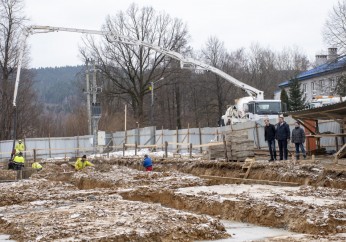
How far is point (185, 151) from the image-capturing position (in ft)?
116

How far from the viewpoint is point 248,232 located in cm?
1052

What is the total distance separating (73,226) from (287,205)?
15.8 ft

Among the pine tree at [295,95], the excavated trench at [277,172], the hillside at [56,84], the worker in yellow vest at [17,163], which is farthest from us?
the hillside at [56,84]

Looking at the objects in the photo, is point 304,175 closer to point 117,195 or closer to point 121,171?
point 117,195

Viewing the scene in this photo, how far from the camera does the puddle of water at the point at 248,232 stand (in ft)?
31.7

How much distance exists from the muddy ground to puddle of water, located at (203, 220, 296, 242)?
0.69 ft

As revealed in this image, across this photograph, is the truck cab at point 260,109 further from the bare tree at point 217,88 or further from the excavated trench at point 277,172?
the bare tree at point 217,88

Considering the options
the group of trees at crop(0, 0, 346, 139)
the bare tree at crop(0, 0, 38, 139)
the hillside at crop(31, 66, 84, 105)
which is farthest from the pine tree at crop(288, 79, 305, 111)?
the hillside at crop(31, 66, 84, 105)

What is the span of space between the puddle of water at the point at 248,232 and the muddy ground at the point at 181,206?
8.3 inches

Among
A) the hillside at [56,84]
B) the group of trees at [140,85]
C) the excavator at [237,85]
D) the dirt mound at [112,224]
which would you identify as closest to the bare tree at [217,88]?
the group of trees at [140,85]

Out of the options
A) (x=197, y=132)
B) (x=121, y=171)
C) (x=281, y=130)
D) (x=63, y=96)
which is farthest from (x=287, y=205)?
(x=63, y=96)

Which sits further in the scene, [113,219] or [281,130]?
[281,130]

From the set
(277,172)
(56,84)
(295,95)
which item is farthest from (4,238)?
(56,84)

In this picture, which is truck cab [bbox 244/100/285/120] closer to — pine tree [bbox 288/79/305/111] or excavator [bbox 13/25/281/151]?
excavator [bbox 13/25/281/151]
